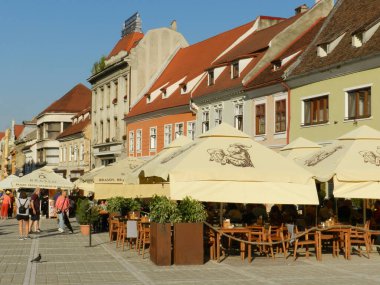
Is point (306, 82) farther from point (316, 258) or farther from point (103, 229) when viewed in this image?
point (316, 258)

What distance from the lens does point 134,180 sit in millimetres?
18750

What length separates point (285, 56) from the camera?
106 feet

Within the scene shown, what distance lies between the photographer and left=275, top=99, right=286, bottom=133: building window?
31.0 m

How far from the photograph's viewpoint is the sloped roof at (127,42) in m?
56.1

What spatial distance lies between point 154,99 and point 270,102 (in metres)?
17.6

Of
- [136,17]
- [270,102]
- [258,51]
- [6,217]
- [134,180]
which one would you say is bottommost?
[6,217]

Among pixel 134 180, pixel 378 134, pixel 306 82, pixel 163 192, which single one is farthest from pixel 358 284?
pixel 306 82

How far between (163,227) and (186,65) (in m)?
34.8

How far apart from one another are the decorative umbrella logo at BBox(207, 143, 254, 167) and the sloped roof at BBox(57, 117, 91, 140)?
50163 mm

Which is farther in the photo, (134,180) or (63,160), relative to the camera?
(63,160)

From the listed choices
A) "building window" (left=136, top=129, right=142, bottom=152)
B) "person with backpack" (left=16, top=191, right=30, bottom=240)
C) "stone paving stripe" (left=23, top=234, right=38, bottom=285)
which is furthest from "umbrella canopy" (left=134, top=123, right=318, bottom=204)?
"building window" (left=136, top=129, right=142, bottom=152)

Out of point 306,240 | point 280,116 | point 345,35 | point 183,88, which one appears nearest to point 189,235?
point 306,240

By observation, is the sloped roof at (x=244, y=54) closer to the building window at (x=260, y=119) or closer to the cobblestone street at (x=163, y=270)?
the building window at (x=260, y=119)

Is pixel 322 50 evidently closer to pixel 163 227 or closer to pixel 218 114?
pixel 218 114
